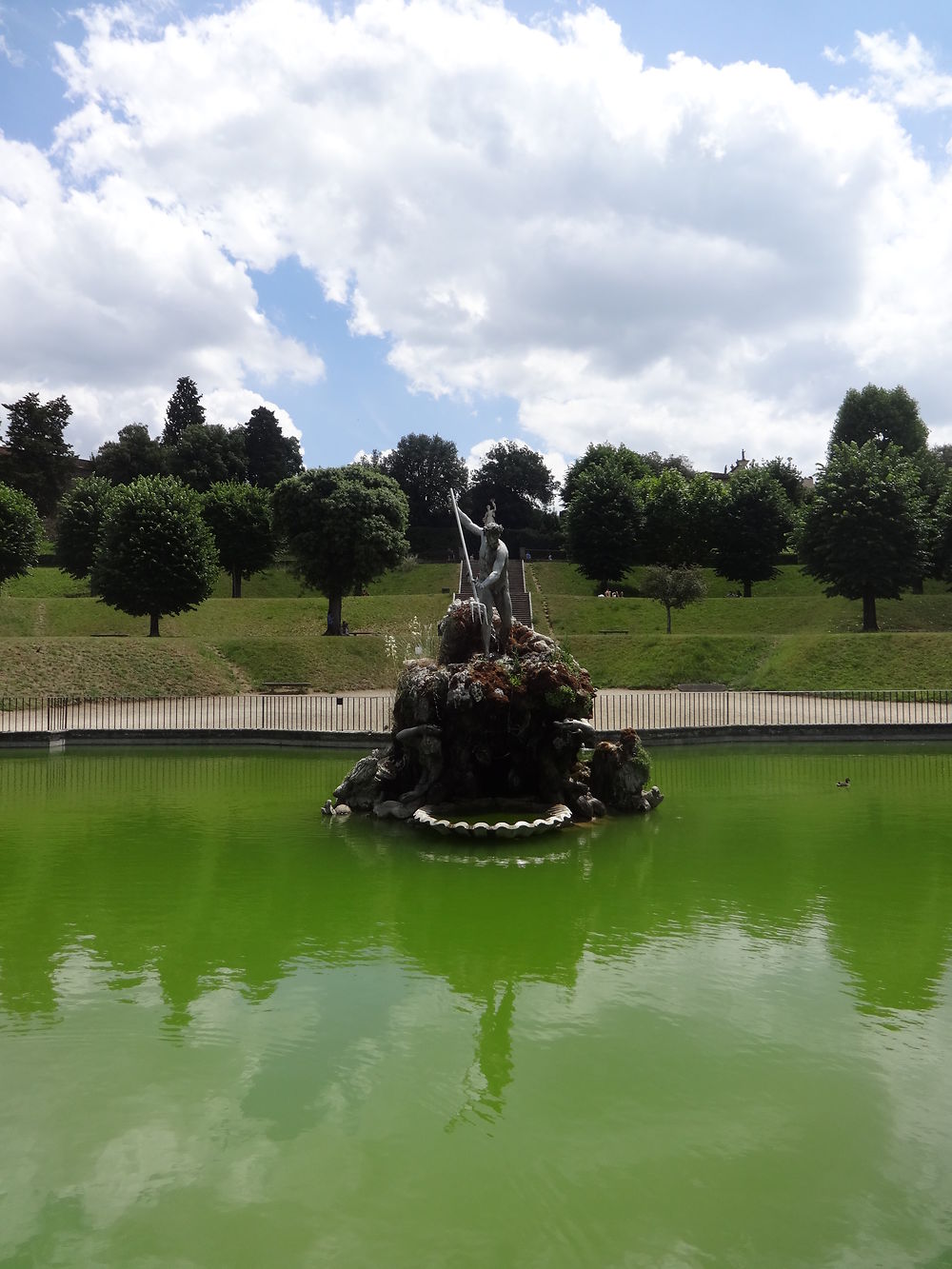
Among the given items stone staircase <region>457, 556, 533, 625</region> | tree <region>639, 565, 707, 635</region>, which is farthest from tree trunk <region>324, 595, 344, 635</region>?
tree <region>639, 565, 707, 635</region>

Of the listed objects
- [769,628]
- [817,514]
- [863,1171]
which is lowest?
A: [863,1171]

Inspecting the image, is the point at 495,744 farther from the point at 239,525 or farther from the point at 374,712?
the point at 239,525

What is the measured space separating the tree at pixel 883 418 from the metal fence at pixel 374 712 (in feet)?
190

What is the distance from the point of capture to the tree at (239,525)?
73.8 m

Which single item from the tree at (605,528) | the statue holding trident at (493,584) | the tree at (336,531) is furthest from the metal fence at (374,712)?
the tree at (605,528)

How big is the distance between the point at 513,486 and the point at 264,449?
100ft

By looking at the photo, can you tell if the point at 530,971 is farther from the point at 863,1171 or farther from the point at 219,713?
the point at 219,713

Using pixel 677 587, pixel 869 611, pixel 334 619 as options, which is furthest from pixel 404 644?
pixel 869 611

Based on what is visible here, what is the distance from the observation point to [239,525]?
7456 cm

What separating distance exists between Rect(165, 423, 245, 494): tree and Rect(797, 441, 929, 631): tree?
63.2 m

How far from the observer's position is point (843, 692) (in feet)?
136

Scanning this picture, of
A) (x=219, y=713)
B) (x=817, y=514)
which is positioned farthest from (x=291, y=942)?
(x=817, y=514)

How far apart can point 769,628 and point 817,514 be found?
8.01 meters

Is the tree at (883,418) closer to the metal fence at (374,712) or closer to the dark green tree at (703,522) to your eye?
the dark green tree at (703,522)
